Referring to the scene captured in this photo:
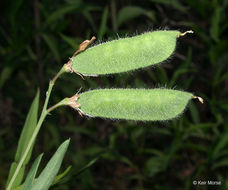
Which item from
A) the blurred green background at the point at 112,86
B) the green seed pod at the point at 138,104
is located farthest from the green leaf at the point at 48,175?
the blurred green background at the point at 112,86

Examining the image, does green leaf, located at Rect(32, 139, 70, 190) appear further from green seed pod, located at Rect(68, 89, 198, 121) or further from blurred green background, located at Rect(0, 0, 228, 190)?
blurred green background, located at Rect(0, 0, 228, 190)

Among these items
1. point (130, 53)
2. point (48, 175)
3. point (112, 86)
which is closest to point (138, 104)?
point (130, 53)

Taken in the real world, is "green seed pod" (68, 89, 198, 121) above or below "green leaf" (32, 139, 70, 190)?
above

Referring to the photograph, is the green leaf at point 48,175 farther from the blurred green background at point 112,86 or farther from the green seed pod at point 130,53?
the blurred green background at point 112,86

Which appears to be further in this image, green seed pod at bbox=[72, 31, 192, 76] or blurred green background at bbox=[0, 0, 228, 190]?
blurred green background at bbox=[0, 0, 228, 190]

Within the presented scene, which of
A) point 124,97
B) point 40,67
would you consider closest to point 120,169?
point 40,67

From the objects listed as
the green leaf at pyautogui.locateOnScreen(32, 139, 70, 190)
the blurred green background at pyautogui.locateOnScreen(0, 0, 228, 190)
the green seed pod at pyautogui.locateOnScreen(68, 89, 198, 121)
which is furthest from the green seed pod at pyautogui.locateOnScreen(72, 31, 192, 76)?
the blurred green background at pyautogui.locateOnScreen(0, 0, 228, 190)

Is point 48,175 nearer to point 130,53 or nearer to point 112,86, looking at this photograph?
point 130,53
